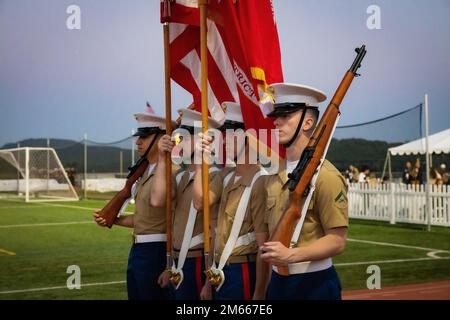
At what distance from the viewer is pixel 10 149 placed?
3481 centimetres

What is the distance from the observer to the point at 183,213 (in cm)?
524

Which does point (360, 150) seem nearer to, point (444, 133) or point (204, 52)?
point (444, 133)

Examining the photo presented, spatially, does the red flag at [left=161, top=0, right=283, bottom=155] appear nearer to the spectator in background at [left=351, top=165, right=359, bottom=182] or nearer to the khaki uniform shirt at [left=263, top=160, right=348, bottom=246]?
the khaki uniform shirt at [left=263, top=160, right=348, bottom=246]

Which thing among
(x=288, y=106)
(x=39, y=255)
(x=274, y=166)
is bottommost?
(x=39, y=255)

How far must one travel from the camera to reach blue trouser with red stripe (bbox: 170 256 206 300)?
514cm

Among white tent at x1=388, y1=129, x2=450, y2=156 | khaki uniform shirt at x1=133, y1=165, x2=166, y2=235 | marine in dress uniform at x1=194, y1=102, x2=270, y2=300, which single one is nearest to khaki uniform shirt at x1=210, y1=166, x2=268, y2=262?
marine in dress uniform at x1=194, y1=102, x2=270, y2=300

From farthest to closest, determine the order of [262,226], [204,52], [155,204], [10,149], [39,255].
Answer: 1. [10,149]
2. [39,255]
3. [155,204]
4. [204,52]
5. [262,226]

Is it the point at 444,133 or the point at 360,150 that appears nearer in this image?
the point at 444,133

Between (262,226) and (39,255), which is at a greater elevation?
(262,226)

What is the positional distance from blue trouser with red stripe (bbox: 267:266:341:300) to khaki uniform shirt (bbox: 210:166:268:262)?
65 centimetres

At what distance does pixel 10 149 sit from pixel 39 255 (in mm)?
21903

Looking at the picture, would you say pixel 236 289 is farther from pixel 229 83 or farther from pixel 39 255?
pixel 39 255

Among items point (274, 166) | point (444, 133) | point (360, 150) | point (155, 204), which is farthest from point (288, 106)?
point (360, 150)

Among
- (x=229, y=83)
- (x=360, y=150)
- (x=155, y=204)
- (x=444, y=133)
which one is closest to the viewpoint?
(x=155, y=204)
